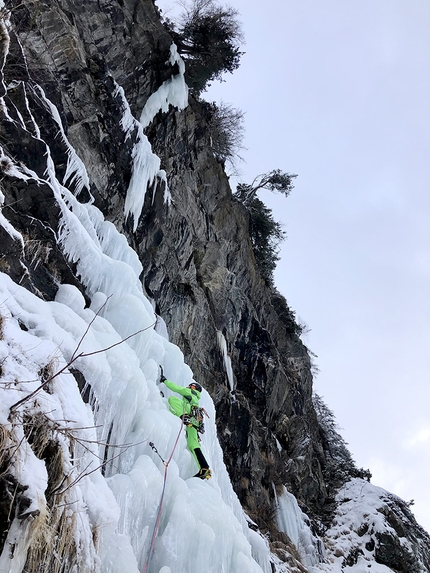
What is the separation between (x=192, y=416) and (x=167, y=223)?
5.36 meters

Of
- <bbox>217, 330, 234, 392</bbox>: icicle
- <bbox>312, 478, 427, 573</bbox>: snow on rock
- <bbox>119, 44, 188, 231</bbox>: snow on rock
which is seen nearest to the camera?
<bbox>119, 44, 188, 231</bbox>: snow on rock

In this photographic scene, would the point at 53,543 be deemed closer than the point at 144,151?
Yes

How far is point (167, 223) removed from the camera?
32.7ft

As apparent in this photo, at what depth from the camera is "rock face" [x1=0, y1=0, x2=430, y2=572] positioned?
19.3 ft

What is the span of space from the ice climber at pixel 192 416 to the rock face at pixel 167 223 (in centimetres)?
70

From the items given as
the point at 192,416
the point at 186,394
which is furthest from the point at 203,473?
the point at 186,394

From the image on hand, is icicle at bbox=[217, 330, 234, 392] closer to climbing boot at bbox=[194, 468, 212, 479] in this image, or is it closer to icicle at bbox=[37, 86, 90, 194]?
icicle at bbox=[37, 86, 90, 194]

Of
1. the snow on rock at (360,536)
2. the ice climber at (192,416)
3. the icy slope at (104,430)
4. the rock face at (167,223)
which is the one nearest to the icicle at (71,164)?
the rock face at (167,223)

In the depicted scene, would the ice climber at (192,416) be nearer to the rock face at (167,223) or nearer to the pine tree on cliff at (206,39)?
the rock face at (167,223)

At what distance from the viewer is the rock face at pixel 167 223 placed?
19.3ft

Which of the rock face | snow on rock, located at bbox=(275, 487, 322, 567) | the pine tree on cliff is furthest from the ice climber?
the pine tree on cliff

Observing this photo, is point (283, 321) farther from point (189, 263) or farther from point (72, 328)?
point (72, 328)

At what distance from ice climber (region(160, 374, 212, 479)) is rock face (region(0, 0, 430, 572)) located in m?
0.70

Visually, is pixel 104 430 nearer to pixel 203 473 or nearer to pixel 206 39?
pixel 203 473
